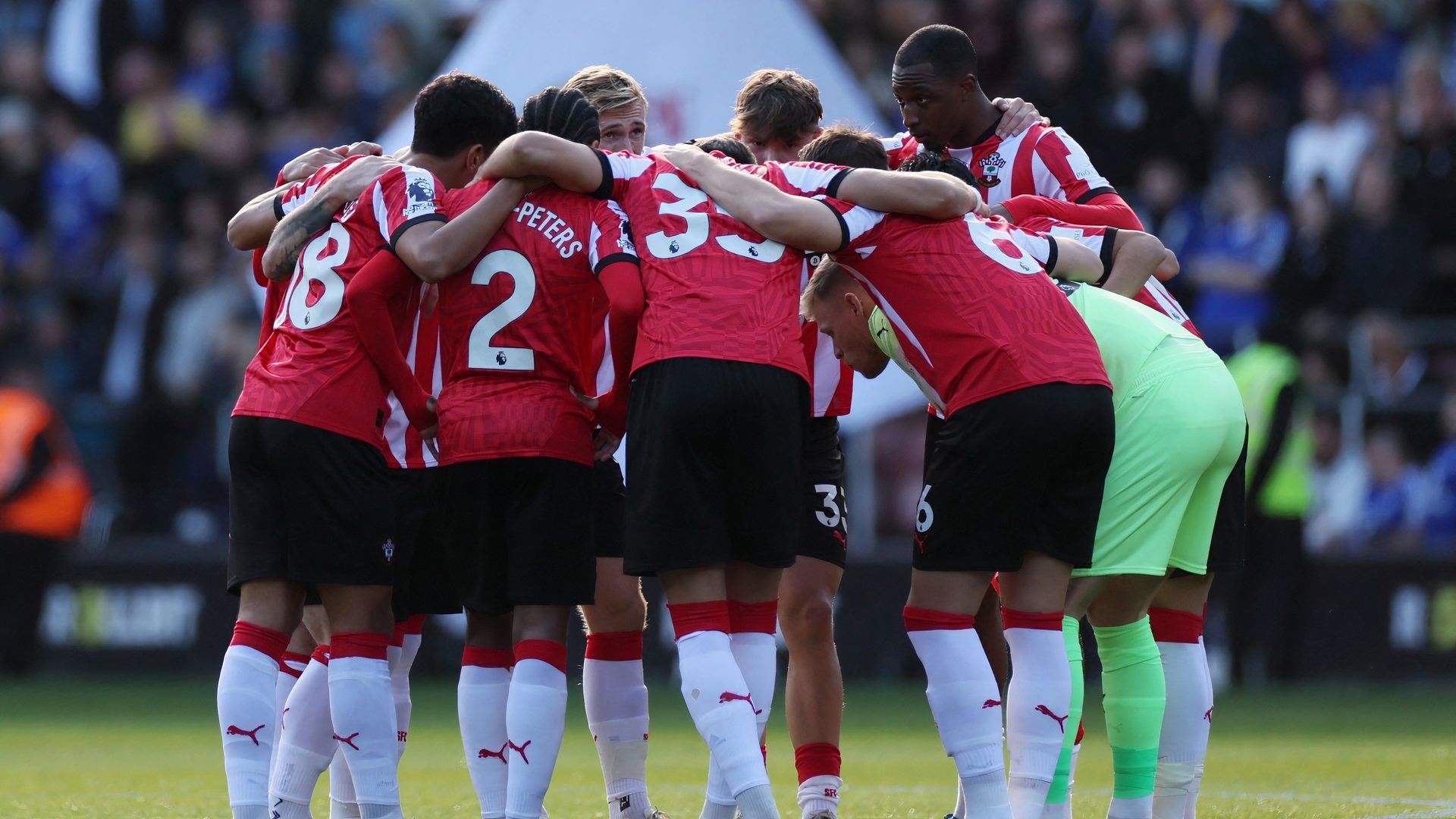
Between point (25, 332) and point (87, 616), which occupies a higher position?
point (25, 332)

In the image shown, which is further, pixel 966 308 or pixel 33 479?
pixel 33 479

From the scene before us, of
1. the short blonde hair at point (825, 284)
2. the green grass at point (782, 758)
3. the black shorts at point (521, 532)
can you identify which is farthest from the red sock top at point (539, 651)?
the green grass at point (782, 758)

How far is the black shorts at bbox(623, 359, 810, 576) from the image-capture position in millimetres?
4770

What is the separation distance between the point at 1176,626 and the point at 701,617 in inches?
61.1

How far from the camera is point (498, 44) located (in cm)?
1041

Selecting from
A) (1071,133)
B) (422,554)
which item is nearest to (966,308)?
(422,554)

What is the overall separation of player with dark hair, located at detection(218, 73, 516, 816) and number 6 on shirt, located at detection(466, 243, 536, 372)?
0.11 metres

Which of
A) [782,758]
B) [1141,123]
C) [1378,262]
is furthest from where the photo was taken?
[1141,123]

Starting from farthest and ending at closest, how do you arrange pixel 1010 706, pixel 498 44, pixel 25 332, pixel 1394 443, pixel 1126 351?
pixel 25 332, pixel 1394 443, pixel 498 44, pixel 1126 351, pixel 1010 706

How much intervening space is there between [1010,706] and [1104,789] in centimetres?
230

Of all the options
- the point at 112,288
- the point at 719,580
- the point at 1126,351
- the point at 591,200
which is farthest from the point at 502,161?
the point at 112,288

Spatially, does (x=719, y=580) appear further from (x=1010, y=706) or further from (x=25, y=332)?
(x=25, y=332)

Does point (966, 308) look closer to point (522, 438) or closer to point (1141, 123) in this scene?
point (522, 438)

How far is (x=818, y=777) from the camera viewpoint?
5602 millimetres
